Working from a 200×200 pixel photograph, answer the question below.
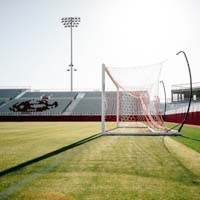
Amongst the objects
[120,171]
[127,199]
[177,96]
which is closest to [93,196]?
[127,199]

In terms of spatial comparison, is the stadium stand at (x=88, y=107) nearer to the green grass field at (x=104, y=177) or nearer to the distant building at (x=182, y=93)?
the distant building at (x=182, y=93)

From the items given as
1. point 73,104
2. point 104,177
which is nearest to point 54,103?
point 73,104

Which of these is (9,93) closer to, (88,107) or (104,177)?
(88,107)

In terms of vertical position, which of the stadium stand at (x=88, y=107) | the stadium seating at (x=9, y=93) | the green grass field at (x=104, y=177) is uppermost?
the stadium seating at (x=9, y=93)

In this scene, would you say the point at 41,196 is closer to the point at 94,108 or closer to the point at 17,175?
the point at 17,175

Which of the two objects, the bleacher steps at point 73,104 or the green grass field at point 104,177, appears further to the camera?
the bleacher steps at point 73,104

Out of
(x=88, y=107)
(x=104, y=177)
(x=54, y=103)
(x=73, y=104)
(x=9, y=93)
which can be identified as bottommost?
(x=104, y=177)

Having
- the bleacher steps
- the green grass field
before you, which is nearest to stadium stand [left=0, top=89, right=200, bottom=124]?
the bleacher steps

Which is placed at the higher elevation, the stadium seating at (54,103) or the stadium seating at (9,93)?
the stadium seating at (9,93)

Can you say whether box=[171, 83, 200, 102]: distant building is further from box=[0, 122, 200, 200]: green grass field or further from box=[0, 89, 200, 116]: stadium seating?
box=[0, 122, 200, 200]: green grass field

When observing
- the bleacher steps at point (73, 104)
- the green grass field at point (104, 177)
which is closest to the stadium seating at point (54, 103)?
the bleacher steps at point (73, 104)

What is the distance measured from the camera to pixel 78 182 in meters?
4.65

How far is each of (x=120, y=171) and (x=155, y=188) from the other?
125 cm

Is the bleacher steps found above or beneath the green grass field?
above
